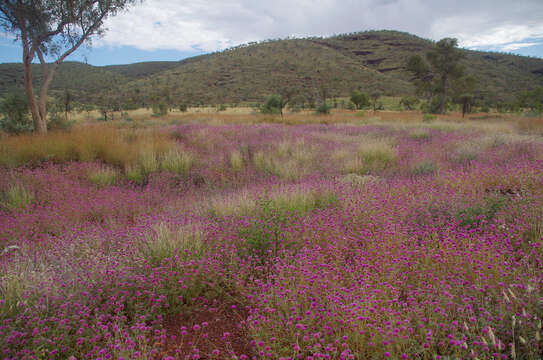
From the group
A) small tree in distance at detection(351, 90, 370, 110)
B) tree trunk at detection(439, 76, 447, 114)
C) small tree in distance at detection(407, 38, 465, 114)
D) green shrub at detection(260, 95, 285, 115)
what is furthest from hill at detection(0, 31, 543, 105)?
tree trunk at detection(439, 76, 447, 114)

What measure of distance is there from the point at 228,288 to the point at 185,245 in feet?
2.42

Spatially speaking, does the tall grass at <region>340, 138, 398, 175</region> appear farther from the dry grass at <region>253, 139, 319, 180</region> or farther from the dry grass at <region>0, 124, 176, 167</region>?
the dry grass at <region>0, 124, 176, 167</region>

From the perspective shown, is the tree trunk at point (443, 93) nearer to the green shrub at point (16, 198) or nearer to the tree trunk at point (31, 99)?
the tree trunk at point (31, 99)

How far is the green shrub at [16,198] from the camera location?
525 centimetres

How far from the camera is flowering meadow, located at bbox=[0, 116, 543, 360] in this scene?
1983 millimetres

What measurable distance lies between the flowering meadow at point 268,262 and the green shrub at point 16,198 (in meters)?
0.03

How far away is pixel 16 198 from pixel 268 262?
16.8ft

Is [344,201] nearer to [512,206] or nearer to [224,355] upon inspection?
[512,206]

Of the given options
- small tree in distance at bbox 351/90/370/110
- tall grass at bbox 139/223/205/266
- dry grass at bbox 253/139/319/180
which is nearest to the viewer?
tall grass at bbox 139/223/205/266

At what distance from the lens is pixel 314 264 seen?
2.87 m

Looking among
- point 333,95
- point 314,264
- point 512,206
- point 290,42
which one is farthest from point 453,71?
point 290,42

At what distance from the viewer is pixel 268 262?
3084 millimetres

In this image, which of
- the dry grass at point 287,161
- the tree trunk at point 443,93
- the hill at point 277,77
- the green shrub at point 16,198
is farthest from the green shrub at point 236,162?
the hill at point 277,77

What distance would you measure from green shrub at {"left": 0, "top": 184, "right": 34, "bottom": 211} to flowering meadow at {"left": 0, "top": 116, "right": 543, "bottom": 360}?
0.03 metres
